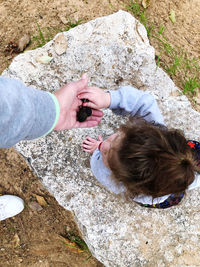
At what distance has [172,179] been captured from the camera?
148 cm

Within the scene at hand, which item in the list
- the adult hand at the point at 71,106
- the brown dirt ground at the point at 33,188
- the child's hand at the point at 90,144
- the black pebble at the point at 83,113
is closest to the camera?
the adult hand at the point at 71,106

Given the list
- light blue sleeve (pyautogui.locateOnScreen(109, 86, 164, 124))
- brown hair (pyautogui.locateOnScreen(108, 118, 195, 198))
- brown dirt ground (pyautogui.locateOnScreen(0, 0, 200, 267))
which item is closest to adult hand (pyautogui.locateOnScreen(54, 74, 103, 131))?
light blue sleeve (pyautogui.locateOnScreen(109, 86, 164, 124))

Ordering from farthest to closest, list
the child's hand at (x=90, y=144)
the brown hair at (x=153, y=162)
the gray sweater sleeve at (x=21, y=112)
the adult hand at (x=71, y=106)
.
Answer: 1. the child's hand at (x=90, y=144)
2. the adult hand at (x=71, y=106)
3. the brown hair at (x=153, y=162)
4. the gray sweater sleeve at (x=21, y=112)

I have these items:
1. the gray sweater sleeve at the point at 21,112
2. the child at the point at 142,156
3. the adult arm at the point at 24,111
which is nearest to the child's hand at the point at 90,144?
the child at the point at 142,156

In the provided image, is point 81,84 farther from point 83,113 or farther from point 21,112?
point 21,112

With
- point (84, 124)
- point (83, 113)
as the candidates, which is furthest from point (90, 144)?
point (83, 113)

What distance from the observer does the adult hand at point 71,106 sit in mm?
1761

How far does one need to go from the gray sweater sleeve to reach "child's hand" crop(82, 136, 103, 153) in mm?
682

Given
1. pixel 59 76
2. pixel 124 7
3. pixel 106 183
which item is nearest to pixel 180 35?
pixel 124 7

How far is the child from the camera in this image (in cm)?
149

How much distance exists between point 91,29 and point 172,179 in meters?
1.69

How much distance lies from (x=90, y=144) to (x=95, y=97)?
493mm

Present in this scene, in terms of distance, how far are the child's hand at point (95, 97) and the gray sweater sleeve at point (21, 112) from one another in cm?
39

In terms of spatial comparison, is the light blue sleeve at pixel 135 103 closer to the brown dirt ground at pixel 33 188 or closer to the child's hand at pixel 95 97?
the child's hand at pixel 95 97
